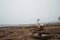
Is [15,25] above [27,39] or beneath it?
above

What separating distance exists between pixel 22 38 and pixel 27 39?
175 millimetres

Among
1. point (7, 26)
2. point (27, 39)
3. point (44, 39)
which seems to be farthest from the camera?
point (7, 26)

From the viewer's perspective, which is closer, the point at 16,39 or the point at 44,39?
the point at 44,39

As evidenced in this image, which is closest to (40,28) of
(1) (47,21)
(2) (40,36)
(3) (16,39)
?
(2) (40,36)

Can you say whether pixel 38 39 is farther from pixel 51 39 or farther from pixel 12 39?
pixel 12 39

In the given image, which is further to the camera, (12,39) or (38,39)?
(12,39)

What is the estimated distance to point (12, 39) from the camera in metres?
2.95

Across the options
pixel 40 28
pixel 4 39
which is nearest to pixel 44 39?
pixel 40 28

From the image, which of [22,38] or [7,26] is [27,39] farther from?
[7,26]

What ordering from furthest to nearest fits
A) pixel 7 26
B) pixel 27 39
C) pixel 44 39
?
pixel 7 26 < pixel 27 39 < pixel 44 39

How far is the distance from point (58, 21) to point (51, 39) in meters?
2.11

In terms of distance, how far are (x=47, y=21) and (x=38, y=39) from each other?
82.4 inches

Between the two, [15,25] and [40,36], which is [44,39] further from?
[15,25]

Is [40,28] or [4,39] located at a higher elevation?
[40,28]
